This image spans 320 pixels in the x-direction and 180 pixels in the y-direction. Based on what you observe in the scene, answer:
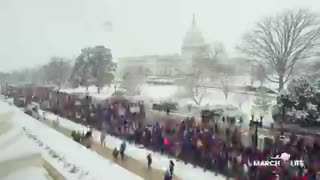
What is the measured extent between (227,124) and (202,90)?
322mm

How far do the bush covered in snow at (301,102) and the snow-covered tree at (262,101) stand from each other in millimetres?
93

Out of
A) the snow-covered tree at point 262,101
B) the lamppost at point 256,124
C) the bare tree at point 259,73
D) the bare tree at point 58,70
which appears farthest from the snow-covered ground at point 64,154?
the bare tree at point 259,73

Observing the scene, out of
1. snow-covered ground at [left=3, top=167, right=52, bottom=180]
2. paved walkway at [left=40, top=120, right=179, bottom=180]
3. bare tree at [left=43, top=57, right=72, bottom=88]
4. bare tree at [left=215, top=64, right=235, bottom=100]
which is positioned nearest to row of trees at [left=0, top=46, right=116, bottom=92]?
bare tree at [left=43, top=57, right=72, bottom=88]

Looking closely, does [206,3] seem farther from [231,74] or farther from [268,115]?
[268,115]

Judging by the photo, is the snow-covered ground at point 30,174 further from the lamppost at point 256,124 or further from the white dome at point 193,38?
the lamppost at point 256,124

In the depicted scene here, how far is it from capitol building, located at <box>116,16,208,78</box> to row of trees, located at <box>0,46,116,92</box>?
12cm

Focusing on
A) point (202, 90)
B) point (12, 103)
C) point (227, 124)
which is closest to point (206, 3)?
point (202, 90)

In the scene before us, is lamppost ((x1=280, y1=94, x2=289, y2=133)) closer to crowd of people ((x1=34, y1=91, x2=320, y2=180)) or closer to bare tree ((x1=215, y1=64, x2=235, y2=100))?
crowd of people ((x1=34, y1=91, x2=320, y2=180))

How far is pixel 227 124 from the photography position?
3359mm

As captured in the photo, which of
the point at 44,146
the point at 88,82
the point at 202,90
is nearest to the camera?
the point at 202,90

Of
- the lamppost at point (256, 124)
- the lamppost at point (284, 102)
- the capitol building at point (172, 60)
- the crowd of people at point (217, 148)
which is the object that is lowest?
the crowd of people at point (217, 148)

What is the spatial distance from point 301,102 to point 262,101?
28cm

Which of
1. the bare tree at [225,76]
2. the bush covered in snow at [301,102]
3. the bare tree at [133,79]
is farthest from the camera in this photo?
the bare tree at [133,79]

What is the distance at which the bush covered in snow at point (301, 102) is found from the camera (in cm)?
305
